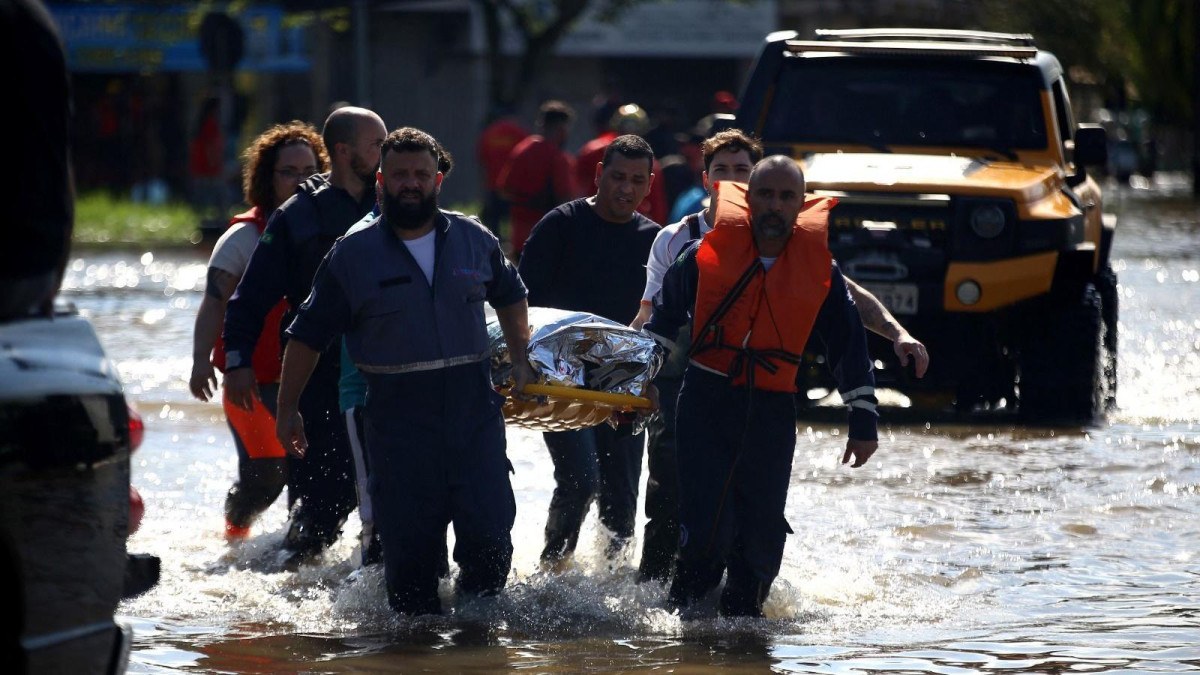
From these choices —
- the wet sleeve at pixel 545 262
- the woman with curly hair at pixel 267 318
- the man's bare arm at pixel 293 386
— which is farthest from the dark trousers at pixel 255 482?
the man's bare arm at pixel 293 386

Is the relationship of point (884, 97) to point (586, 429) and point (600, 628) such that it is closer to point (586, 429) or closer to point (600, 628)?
point (586, 429)

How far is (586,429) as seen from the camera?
7750 mm

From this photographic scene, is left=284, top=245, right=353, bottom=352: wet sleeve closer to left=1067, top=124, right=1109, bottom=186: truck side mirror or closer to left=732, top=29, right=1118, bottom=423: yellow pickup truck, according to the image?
left=732, top=29, right=1118, bottom=423: yellow pickup truck

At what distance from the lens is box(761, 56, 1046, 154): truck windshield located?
11.8m

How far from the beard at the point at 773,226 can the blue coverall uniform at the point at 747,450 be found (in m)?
0.23

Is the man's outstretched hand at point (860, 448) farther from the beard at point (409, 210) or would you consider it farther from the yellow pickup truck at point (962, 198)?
the yellow pickup truck at point (962, 198)

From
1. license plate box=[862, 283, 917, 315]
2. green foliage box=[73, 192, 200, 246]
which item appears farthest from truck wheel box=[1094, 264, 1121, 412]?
green foliage box=[73, 192, 200, 246]

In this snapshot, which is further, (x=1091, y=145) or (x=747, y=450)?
(x=1091, y=145)

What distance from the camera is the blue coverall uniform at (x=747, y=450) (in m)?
6.61

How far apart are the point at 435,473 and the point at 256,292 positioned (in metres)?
1.15

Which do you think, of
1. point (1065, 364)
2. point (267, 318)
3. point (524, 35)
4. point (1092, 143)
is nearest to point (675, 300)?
point (267, 318)

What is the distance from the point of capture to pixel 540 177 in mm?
15625

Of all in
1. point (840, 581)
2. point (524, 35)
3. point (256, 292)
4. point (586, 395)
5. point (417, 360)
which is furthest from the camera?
point (524, 35)

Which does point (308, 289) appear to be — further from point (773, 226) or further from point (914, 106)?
point (914, 106)
